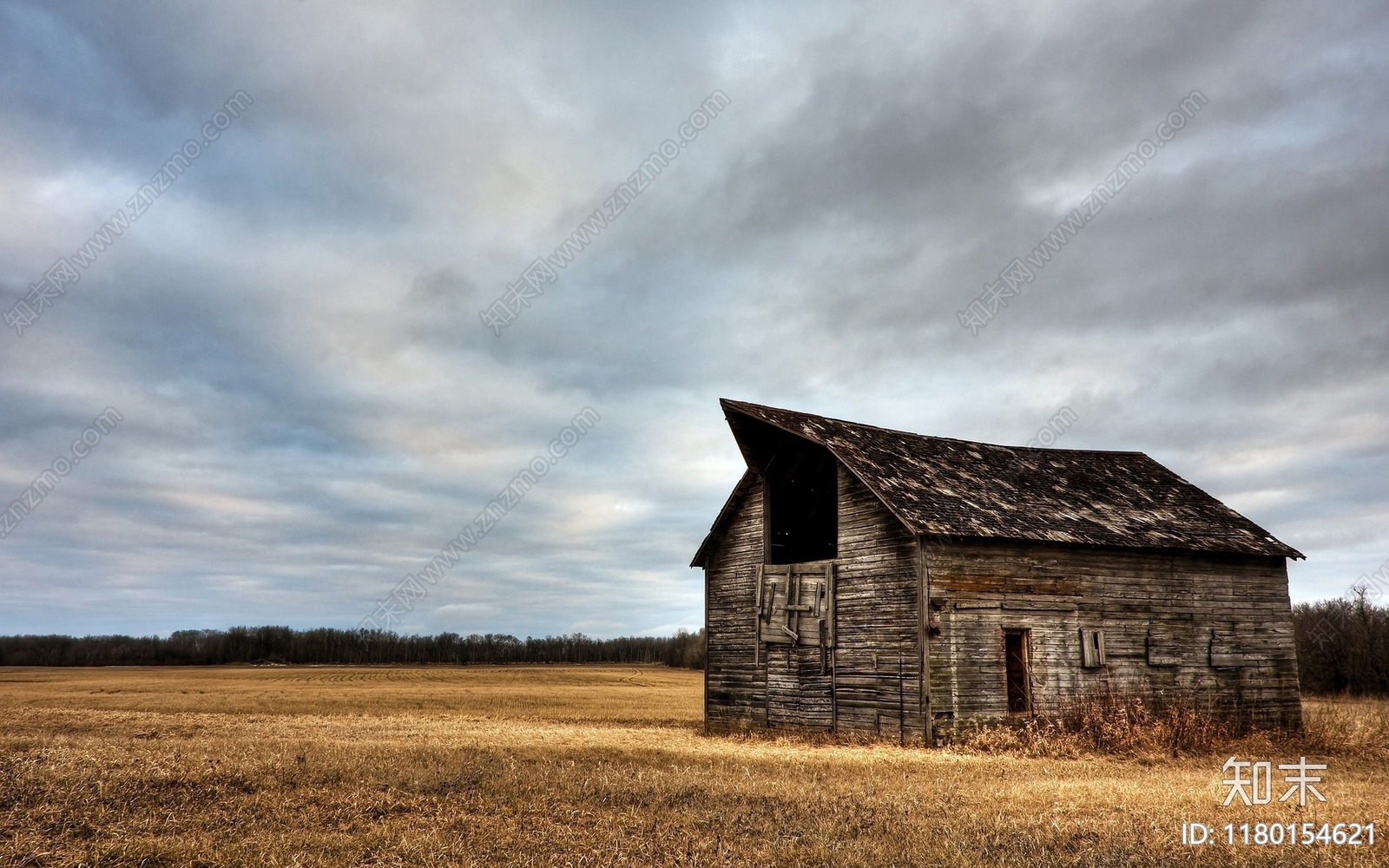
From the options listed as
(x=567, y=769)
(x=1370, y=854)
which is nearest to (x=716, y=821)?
(x=567, y=769)

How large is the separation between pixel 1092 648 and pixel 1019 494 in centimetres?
418

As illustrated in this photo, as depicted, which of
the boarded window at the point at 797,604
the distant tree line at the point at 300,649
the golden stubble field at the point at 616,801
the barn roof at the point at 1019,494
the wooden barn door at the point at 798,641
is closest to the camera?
the golden stubble field at the point at 616,801

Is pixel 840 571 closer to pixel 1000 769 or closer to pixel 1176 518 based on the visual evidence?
pixel 1000 769

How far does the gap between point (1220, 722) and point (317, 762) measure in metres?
19.9

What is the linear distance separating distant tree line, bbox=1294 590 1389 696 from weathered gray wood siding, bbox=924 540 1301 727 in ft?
74.0

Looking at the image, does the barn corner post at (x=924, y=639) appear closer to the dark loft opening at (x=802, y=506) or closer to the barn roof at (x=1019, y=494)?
the barn roof at (x=1019, y=494)

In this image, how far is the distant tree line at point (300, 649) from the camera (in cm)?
10131

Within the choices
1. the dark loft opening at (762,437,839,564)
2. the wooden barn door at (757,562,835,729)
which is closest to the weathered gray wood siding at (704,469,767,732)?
the wooden barn door at (757,562,835,729)

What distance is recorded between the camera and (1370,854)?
851cm

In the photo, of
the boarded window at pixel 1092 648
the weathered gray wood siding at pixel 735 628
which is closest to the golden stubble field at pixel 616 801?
the weathered gray wood siding at pixel 735 628

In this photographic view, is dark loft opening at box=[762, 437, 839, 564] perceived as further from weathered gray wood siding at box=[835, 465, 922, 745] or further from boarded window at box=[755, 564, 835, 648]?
weathered gray wood siding at box=[835, 465, 922, 745]

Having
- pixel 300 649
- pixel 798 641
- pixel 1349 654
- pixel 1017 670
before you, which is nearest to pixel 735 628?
pixel 798 641

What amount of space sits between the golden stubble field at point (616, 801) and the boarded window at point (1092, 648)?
289cm

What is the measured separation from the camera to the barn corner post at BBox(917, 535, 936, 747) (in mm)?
18953
